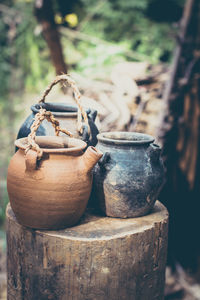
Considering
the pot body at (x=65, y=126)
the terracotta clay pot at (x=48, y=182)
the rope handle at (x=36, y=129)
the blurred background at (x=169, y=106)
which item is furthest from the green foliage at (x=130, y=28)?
the terracotta clay pot at (x=48, y=182)

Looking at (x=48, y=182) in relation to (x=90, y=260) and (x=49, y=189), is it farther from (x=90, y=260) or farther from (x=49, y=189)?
(x=90, y=260)

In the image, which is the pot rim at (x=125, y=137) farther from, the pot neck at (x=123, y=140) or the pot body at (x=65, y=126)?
the pot body at (x=65, y=126)

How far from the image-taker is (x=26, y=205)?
1748mm

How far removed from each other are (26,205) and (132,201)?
57cm

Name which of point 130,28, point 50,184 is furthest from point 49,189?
point 130,28

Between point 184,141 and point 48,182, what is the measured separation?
101 inches

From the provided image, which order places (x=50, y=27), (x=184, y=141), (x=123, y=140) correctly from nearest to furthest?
1. (x=123, y=140)
2. (x=184, y=141)
3. (x=50, y=27)

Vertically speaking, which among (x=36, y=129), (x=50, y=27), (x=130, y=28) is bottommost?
(x=36, y=129)

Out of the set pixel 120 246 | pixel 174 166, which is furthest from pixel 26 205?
pixel 174 166

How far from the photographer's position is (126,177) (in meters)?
1.90

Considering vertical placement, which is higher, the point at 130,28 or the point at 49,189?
the point at 130,28

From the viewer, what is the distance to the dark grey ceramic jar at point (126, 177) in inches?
74.9

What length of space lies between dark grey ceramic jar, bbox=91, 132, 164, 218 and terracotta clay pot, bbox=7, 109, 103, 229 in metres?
0.13

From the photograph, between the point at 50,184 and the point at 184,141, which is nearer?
the point at 50,184
